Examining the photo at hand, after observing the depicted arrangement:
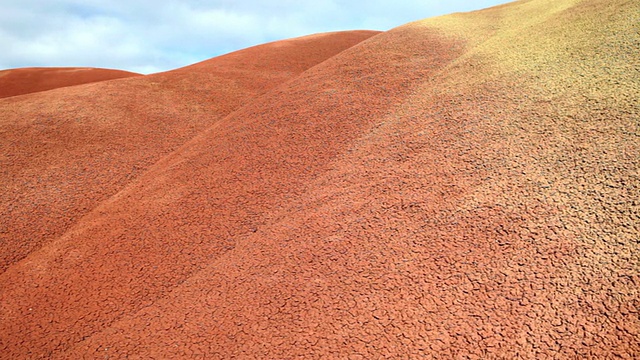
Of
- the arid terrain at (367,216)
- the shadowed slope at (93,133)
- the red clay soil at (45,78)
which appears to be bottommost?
the arid terrain at (367,216)

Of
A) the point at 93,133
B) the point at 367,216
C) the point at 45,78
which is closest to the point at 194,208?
the point at 367,216

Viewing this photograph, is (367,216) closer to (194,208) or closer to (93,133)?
(194,208)

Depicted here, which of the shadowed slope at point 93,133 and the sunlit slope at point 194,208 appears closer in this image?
the sunlit slope at point 194,208

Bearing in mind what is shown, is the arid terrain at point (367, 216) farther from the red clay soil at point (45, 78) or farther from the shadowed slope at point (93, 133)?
the red clay soil at point (45, 78)

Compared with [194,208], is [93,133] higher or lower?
higher

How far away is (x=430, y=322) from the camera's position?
3172 millimetres

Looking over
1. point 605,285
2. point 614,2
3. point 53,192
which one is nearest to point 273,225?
point 605,285

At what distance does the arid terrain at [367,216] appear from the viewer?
126 inches

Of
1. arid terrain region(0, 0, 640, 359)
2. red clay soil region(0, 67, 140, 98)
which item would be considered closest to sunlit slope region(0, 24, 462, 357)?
arid terrain region(0, 0, 640, 359)

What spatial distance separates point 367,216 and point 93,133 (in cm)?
690

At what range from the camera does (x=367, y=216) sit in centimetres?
445

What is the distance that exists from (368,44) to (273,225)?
663cm

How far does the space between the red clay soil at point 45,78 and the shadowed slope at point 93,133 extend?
477 inches

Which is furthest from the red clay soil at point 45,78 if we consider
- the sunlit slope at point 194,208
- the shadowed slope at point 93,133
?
the sunlit slope at point 194,208
